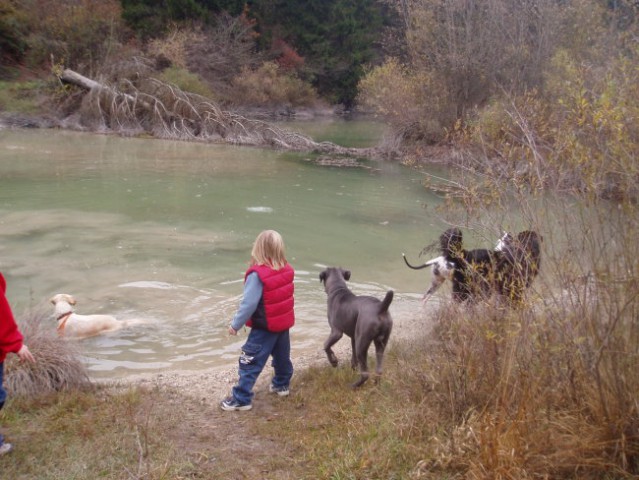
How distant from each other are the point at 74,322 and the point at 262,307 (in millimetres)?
2781

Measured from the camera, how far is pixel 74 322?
22.7 feet

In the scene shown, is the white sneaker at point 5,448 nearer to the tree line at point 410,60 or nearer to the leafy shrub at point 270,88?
the tree line at point 410,60

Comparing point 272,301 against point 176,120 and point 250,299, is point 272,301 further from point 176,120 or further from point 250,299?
point 176,120

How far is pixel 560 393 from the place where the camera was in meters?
3.85

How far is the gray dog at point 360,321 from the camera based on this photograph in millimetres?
5379

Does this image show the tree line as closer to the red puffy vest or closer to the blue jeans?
the red puffy vest

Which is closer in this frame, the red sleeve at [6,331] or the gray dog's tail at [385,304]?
the red sleeve at [6,331]

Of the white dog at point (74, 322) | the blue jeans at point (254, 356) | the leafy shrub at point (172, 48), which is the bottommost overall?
the white dog at point (74, 322)

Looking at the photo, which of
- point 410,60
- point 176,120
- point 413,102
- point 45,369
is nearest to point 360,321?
point 45,369

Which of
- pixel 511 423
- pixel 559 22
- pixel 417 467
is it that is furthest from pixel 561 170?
pixel 559 22

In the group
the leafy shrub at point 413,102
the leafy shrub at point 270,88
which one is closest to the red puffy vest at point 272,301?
the leafy shrub at point 413,102

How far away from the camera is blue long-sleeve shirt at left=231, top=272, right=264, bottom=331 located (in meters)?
5.11

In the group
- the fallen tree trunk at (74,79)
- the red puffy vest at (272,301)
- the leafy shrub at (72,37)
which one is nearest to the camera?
the red puffy vest at (272,301)

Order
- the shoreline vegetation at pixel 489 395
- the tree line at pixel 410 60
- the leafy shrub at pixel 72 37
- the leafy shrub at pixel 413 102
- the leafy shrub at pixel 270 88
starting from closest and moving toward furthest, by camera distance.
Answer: the shoreline vegetation at pixel 489 395 → the tree line at pixel 410 60 → the leafy shrub at pixel 413 102 → the leafy shrub at pixel 72 37 → the leafy shrub at pixel 270 88
